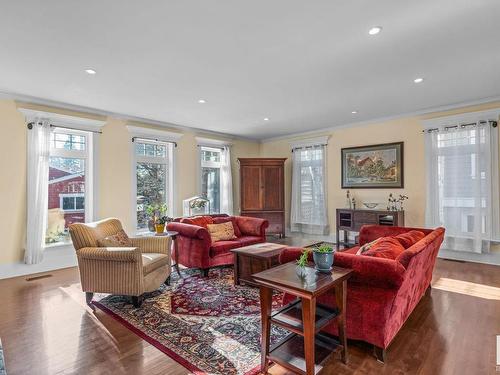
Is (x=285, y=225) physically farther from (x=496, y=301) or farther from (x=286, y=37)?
(x=286, y=37)

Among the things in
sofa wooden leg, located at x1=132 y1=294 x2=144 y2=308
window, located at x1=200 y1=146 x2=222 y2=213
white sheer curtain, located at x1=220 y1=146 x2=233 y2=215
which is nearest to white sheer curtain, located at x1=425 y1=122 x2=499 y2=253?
white sheer curtain, located at x1=220 y1=146 x2=233 y2=215

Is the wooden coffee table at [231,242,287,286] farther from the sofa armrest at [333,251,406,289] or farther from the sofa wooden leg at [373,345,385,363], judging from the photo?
the sofa wooden leg at [373,345,385,363]

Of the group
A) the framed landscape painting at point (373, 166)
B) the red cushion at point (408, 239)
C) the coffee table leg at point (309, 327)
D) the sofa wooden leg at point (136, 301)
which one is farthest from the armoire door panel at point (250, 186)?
the coffee table leg at point (309, 327)

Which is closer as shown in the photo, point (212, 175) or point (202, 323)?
point (202, 323)

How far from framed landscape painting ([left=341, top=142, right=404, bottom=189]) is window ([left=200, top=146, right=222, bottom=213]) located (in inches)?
115

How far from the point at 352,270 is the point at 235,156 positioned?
554cm

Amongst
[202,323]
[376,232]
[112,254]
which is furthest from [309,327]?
[376,232]

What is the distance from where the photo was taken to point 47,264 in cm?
445

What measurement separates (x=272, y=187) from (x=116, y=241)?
4123 mm

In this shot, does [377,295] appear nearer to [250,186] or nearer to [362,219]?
[362,219]

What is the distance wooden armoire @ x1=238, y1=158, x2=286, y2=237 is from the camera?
6754 millimetres

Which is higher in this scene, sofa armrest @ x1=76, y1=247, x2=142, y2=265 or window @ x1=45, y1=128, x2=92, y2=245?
window @ x1=45, y1=128, x2=92, y2=245

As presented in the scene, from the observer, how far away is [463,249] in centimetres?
471

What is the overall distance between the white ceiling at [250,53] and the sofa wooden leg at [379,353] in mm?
2545
